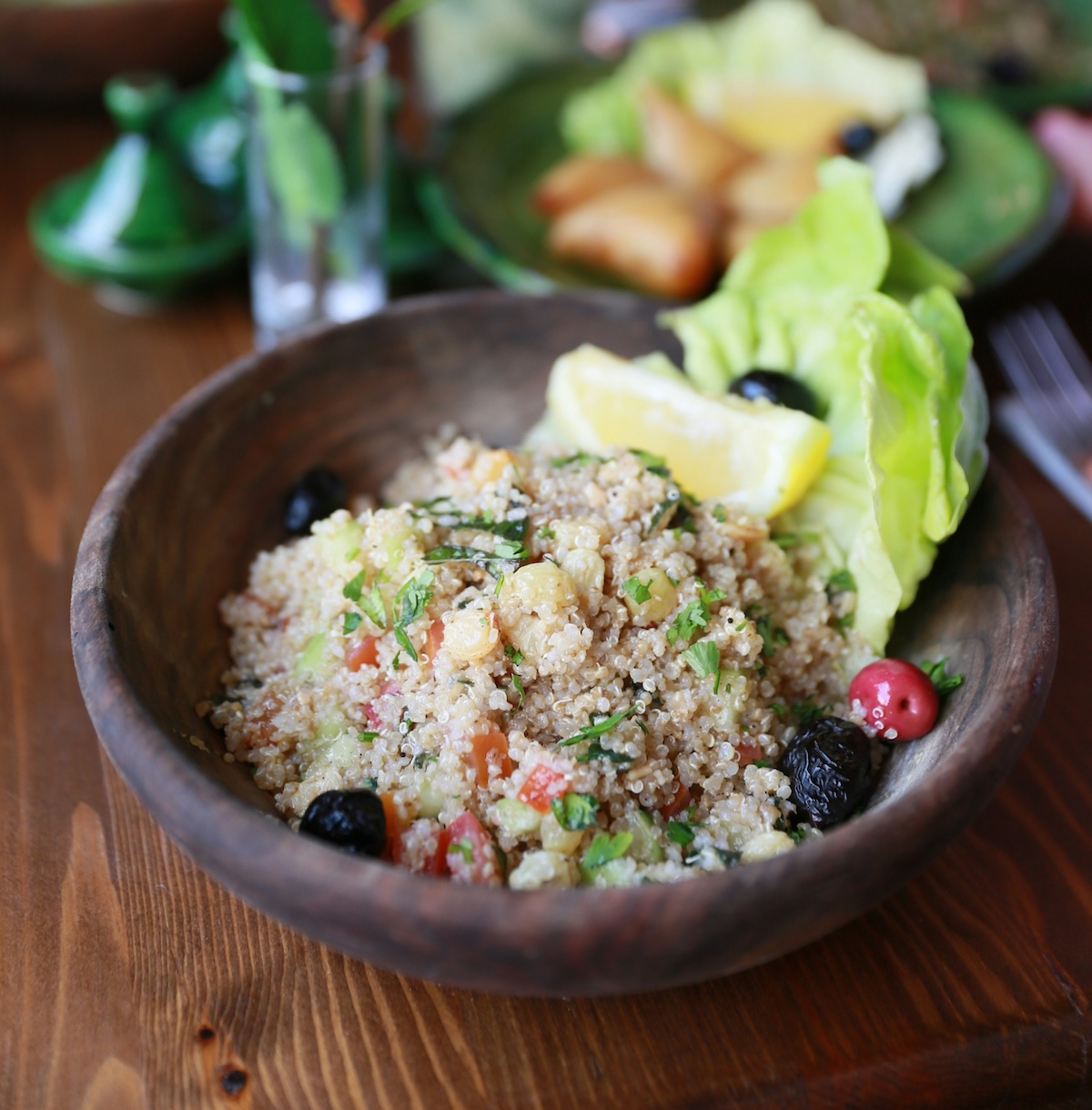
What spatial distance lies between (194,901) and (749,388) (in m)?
0.97

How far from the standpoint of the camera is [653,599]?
4.05 feet

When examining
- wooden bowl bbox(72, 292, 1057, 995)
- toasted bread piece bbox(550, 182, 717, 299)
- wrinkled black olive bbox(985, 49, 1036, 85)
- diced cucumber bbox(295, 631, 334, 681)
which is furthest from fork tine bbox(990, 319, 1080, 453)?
diced cucumber bbox(295, 631, 334, 681)

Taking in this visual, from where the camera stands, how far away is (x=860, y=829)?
3.18 ft

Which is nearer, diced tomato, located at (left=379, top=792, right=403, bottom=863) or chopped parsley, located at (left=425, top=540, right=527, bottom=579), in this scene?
diced tomato, located at (left=379, top=792, right=403, bottom=863)

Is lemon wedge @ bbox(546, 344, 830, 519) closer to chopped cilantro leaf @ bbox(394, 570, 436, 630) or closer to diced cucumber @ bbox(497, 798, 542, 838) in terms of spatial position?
chopped cilantro leaf @ bbox(394, 570, 436, 630)

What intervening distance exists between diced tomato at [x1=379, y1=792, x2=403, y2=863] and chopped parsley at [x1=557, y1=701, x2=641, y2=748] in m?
0.18

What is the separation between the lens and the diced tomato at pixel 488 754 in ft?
3.73

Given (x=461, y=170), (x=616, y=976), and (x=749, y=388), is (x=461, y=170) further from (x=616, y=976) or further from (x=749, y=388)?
(x=616, y=976)

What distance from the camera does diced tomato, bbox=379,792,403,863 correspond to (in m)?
1.10

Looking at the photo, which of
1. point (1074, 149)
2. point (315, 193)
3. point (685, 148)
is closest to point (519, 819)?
point (315, 193)

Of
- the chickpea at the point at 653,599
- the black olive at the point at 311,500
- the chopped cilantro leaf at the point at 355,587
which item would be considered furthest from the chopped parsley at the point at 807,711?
the black olive at the point at 311,500

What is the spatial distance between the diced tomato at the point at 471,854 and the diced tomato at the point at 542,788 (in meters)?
0.05

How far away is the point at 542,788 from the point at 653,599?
0.84 feet

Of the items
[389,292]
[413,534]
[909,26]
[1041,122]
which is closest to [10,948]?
[413,534]
